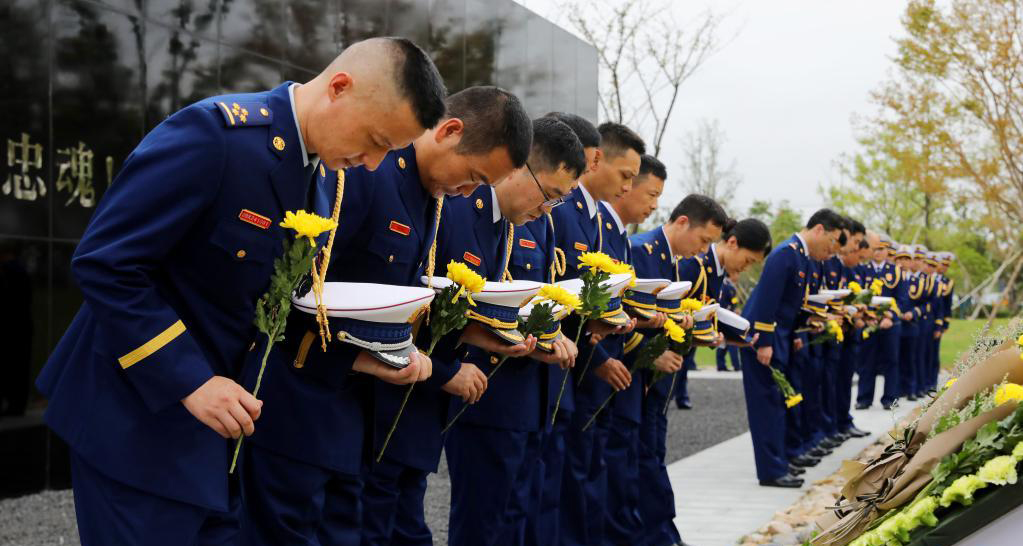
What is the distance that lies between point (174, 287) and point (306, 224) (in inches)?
15.6

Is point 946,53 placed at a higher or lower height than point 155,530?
higher

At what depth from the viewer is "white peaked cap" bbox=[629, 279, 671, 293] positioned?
230 inches

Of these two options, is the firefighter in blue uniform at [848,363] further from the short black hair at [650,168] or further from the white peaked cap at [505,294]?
the white peaked cap at [505,294]

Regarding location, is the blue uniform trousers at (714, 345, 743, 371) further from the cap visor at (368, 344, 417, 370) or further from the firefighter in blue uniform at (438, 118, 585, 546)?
the cap visor at (368, 344, 417, 370)

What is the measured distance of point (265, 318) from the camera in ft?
9.53

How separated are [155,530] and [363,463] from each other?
3.34ft

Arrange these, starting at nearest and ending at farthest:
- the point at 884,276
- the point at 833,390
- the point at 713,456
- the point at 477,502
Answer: the point at 477,502, the point at 713,456, the point at 833,390, the point at 884,276

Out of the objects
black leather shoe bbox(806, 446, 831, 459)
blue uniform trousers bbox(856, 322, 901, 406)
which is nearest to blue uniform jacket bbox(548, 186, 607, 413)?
black leather shoe bbox(806, 446, 831, 459)

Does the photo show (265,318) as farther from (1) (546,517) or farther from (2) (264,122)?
(1) (546,517)

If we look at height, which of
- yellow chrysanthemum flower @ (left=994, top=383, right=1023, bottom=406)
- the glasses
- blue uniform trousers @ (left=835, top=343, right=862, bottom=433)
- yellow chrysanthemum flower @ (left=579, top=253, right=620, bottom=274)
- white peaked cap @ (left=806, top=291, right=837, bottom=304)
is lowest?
blue uniform trousers @ (left=835, top=343, right=862, bottom=433)

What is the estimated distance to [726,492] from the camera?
892 cm

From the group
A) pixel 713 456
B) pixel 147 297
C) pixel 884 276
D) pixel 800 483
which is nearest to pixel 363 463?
pixel 147 297

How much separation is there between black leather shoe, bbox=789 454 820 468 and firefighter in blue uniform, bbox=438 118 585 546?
6177 millimetres

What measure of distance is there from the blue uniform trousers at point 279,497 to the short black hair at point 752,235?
6089 millimetres
